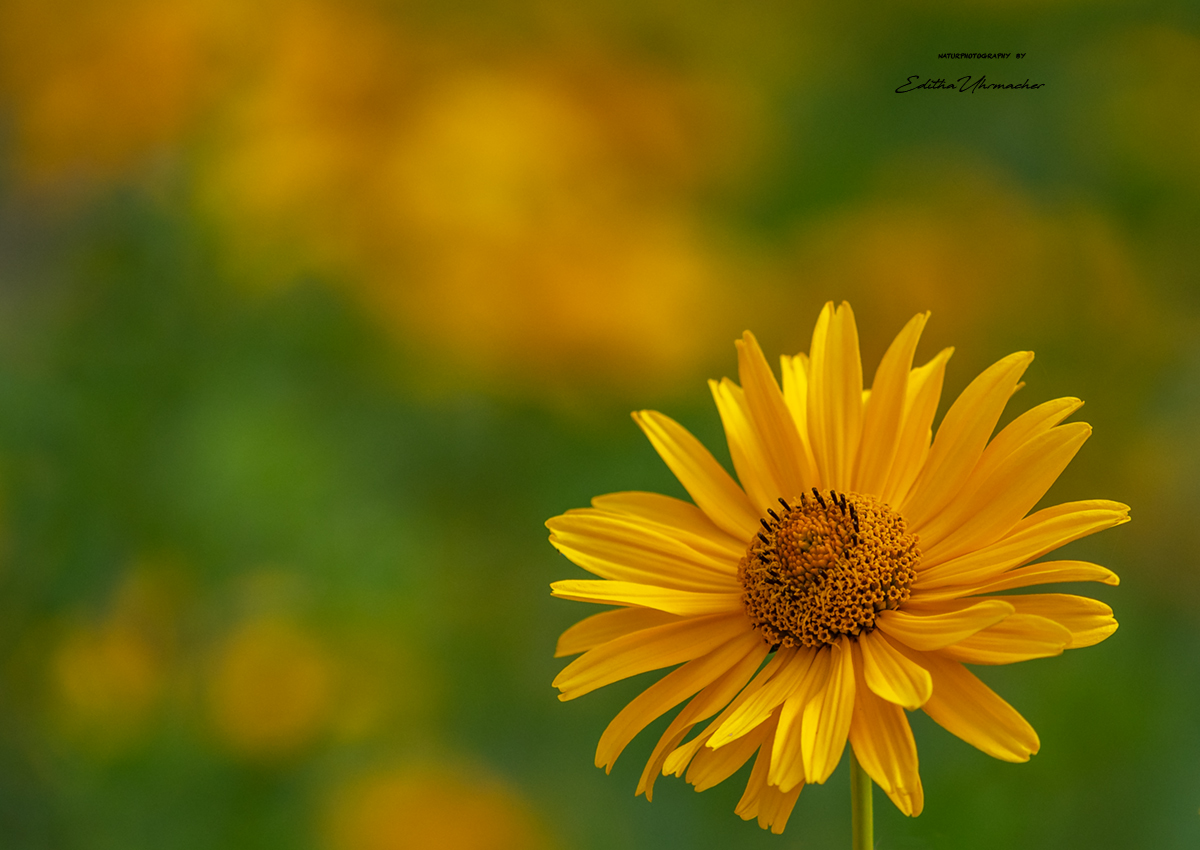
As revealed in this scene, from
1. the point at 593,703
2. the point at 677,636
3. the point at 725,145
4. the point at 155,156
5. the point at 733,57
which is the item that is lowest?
the point at 593,703

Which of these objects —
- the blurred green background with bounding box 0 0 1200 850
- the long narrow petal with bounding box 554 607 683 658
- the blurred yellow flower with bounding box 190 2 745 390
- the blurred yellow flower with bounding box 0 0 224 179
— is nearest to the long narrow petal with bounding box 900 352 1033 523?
the long narrow petal with bounding box 554 607 683 658

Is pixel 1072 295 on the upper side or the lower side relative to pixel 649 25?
lower

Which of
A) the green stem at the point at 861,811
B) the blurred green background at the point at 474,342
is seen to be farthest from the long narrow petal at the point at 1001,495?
the blurred green background at the point at 474,342

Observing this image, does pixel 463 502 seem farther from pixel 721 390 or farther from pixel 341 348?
pixel 721 390

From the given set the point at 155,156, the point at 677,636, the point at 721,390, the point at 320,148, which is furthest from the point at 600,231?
the point at 677,636

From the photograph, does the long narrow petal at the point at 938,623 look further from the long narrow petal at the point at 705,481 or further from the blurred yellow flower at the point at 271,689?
the blurred yellow flower at the point at 271,689

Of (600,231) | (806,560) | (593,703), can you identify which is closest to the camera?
(806,560)
